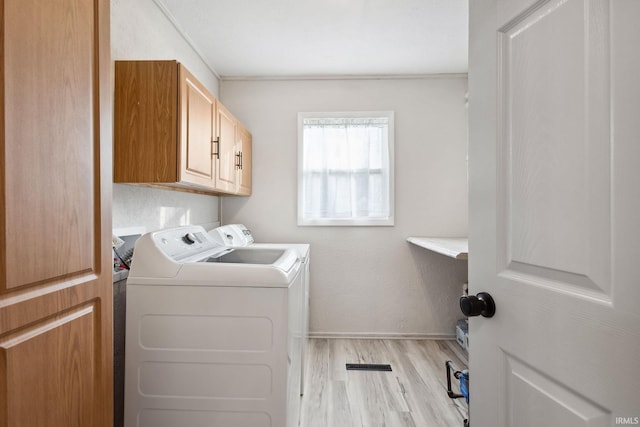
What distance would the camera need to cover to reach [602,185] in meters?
0.59

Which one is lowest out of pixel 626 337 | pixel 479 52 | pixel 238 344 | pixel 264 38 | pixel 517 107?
pixel 238 344

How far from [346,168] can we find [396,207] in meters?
0.60

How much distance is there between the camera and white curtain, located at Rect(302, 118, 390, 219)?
11.0 feet

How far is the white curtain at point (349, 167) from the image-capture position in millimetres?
3342

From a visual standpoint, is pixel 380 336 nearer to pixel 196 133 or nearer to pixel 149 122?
pixel 196 133

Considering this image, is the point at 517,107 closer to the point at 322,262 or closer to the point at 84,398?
the point at 84,398

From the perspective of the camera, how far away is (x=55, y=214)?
80 centimetres

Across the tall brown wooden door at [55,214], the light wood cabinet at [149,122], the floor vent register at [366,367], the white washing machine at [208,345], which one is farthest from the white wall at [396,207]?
the tall brown wooden door at [55,214]

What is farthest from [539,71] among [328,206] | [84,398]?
[328,206]

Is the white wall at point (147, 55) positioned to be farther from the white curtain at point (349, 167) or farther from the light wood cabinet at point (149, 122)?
the white curtain at point (349, 167)

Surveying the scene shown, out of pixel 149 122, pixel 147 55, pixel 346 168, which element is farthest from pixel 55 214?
pixel 346 168

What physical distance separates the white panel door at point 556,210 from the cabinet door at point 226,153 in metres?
1.70

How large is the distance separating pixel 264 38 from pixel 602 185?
2.53 meters

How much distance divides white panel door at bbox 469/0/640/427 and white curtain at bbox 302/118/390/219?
7.74 ft
